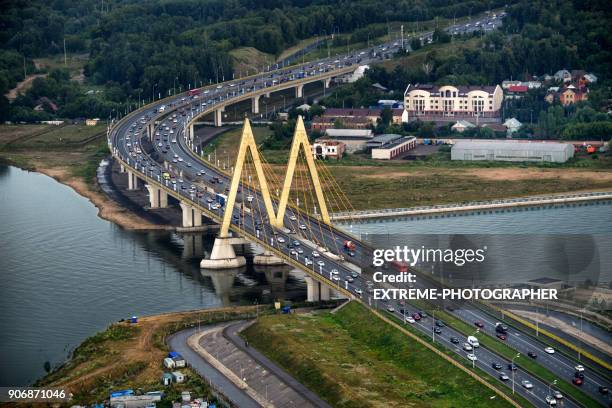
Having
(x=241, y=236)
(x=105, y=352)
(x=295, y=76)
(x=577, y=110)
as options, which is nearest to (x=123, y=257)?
(x=241, y=236)

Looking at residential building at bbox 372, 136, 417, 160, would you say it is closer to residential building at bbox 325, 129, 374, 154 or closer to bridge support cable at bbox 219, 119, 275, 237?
residential building at bbox 325, 129, 374, 154

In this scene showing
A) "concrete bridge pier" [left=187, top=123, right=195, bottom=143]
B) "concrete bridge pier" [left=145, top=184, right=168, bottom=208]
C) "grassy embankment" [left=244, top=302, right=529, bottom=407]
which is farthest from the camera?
"concrete bridge pier" [left=187, top=123, right=195, bottom=143]

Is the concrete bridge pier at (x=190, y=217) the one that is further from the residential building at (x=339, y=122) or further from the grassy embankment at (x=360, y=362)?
the residential building at (x=339, y=122)

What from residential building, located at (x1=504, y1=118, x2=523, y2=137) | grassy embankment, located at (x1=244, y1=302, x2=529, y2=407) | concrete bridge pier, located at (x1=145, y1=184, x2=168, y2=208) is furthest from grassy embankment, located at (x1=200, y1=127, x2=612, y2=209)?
grassy embankment, located at (x1=244, y1=302, x2=529, y2=407)

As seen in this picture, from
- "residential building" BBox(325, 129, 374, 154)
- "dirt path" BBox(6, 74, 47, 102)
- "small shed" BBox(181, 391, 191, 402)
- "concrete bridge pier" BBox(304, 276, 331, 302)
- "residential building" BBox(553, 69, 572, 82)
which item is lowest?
"small shed" BBox(181, 391, 191, 402)

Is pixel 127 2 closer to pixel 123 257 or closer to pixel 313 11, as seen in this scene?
pixel 313 11

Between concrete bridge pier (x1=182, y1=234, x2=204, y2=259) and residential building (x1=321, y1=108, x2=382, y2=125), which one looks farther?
residential building (x1=321, y1=108, x2=382, y2=125)
